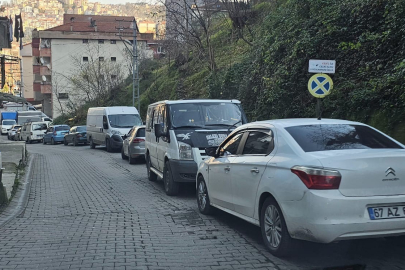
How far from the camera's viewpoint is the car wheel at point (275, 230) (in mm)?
5863

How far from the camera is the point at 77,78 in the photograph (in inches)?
2168

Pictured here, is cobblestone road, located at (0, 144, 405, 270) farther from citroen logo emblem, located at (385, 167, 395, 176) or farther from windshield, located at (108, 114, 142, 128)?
windshield, located at (108, 114, 142, 128)

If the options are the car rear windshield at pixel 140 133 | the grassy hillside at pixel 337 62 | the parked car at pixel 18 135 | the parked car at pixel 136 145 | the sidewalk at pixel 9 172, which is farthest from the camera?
the parked car at pixel 18 135

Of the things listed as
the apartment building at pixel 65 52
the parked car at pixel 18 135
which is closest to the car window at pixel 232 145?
the parked car at pixel 18 135

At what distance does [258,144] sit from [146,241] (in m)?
2.12

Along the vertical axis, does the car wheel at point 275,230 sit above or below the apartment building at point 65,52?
below

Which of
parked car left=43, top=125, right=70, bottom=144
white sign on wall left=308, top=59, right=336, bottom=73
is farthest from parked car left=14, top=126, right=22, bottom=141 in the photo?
white sign on wall left=308, top=59, right=336, bottom=73

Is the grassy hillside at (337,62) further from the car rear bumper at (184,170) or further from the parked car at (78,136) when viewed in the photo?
the parked car at (78,136)

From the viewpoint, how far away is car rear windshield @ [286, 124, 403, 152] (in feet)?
19.8

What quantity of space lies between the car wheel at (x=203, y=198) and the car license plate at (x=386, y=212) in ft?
12.4

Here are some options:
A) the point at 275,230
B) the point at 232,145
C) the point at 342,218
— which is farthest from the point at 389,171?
the point at 232,145

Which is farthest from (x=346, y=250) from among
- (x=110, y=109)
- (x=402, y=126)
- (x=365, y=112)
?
(x=110, y=109)

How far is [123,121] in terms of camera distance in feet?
88.4

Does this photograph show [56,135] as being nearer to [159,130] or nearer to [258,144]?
[159,130]
